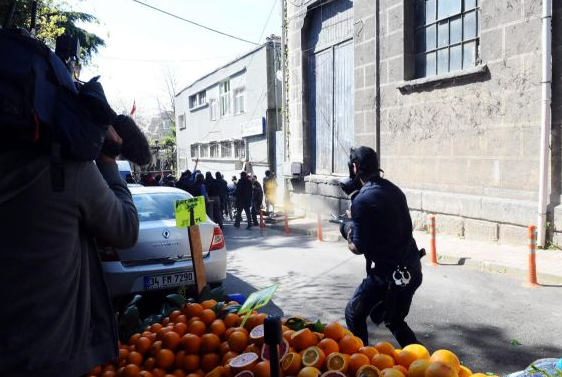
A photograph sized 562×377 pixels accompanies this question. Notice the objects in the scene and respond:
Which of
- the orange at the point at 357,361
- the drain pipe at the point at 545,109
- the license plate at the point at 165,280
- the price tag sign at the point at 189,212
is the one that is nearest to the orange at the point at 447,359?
the orange at the point at 357,361

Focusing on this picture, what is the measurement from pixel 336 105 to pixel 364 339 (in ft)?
38.3

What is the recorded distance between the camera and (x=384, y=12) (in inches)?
482

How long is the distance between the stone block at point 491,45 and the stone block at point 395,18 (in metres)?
2.39

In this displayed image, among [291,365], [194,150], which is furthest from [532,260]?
[194,150]

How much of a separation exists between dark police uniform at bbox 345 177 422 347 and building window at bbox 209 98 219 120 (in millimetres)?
26233

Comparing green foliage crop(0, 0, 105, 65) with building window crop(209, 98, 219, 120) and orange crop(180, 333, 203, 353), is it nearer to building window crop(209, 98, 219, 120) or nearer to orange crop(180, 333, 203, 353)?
orange crop(180, 333, 203, 353)

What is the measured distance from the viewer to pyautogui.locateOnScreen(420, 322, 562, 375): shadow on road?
172 inches

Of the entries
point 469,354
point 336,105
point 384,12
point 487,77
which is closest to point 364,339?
point 469,354

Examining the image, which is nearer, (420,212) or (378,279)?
(378,279)

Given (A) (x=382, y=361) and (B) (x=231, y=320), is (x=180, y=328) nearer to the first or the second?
(B) (x=231, y=320)

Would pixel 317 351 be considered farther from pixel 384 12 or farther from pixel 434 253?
pixel 384 12

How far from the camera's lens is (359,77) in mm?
13305

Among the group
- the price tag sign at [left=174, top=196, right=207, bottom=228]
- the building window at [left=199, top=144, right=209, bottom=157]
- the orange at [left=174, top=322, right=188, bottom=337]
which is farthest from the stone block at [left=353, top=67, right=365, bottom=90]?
the building window at [left=199, top=144, right=209, bottom=157]

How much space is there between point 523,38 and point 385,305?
7.09 meters
